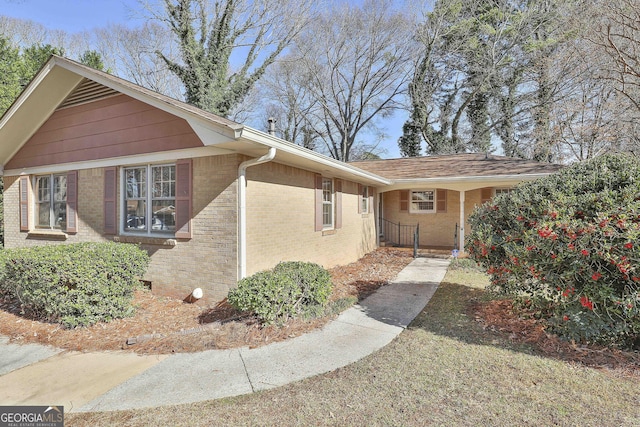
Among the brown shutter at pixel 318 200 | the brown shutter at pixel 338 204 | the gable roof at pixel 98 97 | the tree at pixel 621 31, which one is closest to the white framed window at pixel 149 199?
the gable roof at pixel 98 97

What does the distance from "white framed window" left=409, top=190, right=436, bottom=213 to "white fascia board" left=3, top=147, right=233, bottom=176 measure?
9478 mm

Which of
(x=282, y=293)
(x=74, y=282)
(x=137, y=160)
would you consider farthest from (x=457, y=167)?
(x=74, y=282)

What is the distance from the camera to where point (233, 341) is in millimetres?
4223

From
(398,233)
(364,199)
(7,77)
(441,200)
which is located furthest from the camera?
(398,233)

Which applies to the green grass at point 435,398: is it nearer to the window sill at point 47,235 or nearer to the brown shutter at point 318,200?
the brown shutter at point 318,200

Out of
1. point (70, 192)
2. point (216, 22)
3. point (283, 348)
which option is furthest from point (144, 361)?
point (216, 22)

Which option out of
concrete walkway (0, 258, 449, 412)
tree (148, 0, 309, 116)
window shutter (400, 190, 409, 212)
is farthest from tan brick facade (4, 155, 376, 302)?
tree (148, 0, 309, 116)

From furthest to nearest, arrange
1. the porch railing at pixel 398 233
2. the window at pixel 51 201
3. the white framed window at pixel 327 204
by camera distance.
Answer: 1. the porch railing at pixel 398 233
2. the white framed window at pixel 327 204
3. the window at pixel 51 201

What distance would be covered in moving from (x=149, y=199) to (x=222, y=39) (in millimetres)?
15454

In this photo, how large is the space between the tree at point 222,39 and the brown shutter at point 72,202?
1107 cm

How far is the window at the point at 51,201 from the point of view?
7.77 metres

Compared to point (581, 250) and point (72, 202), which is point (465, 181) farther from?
point (72, 202)

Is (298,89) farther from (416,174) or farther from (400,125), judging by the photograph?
(416,174)

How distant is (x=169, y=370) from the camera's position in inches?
140
